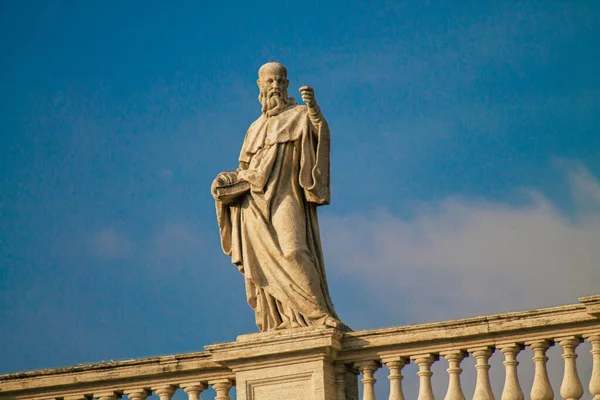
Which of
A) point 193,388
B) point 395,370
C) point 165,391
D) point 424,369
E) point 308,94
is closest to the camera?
point 424,369

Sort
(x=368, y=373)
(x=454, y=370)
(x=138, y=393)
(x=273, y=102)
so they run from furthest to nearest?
(x=273, y=102), (x=138, y=393), (x=368, y=373), (x=454, y=370)

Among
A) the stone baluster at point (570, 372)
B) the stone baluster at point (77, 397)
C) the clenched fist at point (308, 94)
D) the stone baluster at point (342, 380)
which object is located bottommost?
the stone baluster at point (570, 372)

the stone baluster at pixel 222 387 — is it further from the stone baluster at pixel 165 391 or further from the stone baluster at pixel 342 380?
the stone baluster at pixel 342 380

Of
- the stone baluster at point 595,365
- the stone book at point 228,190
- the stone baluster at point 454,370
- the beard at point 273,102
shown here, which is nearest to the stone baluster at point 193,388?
the stone book at point 228,190

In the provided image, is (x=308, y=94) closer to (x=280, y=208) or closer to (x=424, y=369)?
(x=280, y=208)

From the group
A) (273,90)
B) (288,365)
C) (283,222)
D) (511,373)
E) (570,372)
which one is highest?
(273,90)

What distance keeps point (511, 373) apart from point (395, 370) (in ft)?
4.35

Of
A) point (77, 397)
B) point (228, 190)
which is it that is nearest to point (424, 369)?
point (228, 190)

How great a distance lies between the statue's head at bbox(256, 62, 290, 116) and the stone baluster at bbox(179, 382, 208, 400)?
10.2ft

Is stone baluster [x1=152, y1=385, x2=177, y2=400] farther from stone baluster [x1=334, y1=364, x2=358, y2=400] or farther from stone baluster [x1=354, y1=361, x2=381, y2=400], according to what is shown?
stone baluster [x1=354, y1=361, x2=381, y2=400]

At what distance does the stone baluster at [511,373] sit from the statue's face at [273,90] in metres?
3.85

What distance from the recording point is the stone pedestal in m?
18.2

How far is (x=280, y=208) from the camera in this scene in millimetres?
18984

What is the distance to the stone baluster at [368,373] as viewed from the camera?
1819 cm
